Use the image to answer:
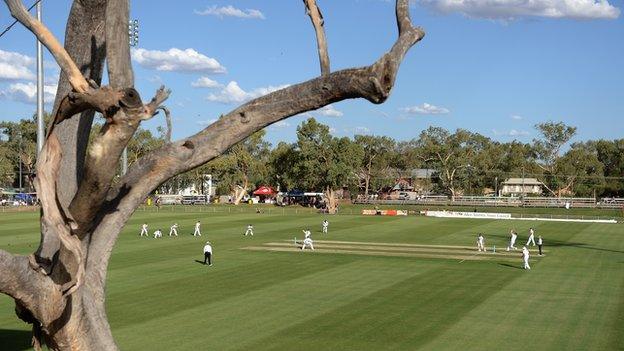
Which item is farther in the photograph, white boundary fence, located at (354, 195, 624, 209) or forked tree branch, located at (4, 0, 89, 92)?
white boundary fence, located at (354, 195, 624, 209)

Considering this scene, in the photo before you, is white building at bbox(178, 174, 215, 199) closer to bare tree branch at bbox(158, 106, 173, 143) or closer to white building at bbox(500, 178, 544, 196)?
white building at bbox(500, 178, 544, 196)

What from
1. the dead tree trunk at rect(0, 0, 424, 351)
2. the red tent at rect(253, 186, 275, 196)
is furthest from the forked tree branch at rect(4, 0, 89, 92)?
the red tent at rect(253, 186, 275, 196)

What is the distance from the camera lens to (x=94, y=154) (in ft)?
20.4

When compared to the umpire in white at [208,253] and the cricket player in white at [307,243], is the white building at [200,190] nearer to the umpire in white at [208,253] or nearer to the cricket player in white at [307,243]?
the cricket player in white at [307,243]

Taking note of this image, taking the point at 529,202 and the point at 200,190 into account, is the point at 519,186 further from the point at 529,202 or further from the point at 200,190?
the point at 200,190

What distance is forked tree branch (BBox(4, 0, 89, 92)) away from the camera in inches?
246

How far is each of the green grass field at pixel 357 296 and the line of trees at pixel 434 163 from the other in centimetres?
6480

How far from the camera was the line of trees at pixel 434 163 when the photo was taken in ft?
405

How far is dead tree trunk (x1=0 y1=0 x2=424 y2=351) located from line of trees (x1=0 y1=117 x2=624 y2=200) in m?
101

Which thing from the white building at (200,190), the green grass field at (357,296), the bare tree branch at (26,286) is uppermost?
the white building at (200,190)

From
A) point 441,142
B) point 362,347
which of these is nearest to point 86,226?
point 362,347

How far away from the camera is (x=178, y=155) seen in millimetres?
7109

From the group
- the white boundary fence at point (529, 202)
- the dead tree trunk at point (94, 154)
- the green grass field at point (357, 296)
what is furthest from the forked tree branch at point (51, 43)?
the white boundary fence at point (529, 202)

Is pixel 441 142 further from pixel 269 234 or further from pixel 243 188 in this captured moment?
pixel 269 234
